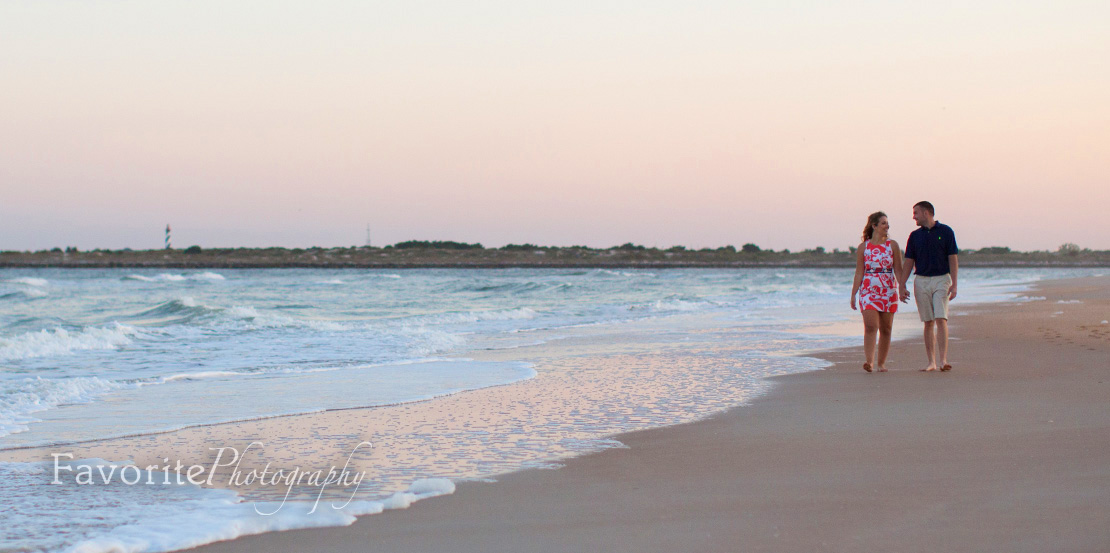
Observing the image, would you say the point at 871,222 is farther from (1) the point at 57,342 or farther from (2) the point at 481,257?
(2) the point at 481,257

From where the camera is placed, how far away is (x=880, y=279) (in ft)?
24.5

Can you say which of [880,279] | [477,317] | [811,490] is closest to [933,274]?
[880,279]

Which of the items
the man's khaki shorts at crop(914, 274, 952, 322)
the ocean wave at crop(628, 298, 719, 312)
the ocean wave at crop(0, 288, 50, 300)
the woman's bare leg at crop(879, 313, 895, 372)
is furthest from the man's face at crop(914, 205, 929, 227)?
the ocean wave at crop(0, 288, 50, 300)

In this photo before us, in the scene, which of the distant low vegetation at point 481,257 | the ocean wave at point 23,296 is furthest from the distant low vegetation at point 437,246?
the ocean wave at point 23,296

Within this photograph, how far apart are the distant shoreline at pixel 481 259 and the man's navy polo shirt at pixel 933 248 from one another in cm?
8107

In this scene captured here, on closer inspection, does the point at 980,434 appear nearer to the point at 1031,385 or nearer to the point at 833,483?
the point at 833,483

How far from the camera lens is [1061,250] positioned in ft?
347

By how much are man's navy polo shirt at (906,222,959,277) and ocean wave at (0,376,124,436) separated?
6.95 m

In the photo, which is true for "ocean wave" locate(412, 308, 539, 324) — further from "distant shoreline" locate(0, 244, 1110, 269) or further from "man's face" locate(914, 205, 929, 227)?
"distant shoreline" locate(0, 244, 1110, 269)

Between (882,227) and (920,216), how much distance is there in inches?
12.9

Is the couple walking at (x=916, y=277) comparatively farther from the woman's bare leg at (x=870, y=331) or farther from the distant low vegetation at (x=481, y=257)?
the distant low vegetation at (x=481, y=257)

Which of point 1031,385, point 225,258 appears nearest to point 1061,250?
point 225,258

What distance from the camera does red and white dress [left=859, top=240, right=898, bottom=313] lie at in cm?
739

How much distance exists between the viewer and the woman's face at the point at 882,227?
7392mm
